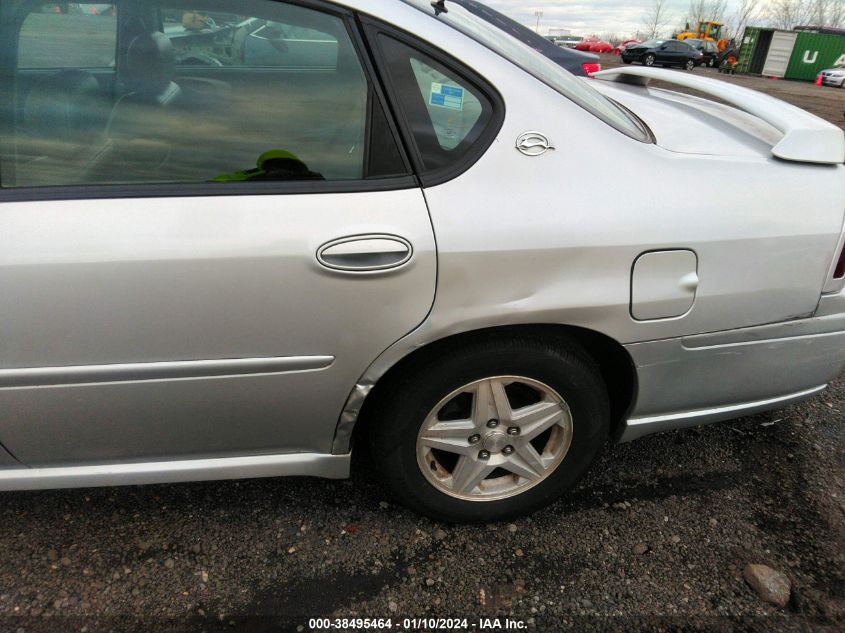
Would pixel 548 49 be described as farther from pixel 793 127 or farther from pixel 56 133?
pixel 56 133

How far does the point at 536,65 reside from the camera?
1793 millimetres

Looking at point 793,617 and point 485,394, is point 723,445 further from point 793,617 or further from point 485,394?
point 485,394

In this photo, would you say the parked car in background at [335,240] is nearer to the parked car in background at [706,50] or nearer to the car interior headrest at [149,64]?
the car interior headrest at [149,64]

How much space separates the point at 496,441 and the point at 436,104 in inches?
40.0

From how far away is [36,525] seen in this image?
2.01 metres

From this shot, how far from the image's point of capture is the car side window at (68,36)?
154cm

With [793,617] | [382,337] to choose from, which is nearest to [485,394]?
[382,337]

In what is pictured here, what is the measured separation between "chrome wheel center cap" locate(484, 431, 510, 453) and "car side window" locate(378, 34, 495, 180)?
2.73 feet

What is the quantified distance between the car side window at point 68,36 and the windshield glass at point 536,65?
2.61 ft

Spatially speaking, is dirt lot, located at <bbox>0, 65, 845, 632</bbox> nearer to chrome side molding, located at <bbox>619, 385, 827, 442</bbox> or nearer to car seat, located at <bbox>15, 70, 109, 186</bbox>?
chrome side molding, located at <bbox>619, 385, 827, 442</bbox>

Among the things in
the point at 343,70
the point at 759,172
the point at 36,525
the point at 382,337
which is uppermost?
the point at 343,70

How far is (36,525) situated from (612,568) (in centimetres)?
189

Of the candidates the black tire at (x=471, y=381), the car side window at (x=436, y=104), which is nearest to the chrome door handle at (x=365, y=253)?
the car side window at (x=436, y=104)

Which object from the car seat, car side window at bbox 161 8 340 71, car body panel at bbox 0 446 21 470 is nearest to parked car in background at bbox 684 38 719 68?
car side window at bbox 161 8 340 71
